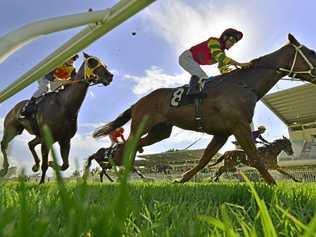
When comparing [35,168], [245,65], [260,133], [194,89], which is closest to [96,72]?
[194,89]

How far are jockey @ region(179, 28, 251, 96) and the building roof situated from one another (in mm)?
31551

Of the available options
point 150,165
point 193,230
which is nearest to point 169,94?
point 193,230

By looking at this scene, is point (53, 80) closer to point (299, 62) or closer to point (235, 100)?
point (235, 100)

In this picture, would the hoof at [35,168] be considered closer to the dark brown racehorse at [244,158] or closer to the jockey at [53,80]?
the jockey at [53,80]

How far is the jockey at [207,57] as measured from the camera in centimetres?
688

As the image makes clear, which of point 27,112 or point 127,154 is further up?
point 27,112

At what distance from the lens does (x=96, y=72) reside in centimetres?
820

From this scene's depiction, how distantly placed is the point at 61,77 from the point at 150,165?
2580 cm

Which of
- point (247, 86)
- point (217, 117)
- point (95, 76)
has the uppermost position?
point (95, 76)

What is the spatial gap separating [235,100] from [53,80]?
15.7ft

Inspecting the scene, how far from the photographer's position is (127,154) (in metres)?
0.47

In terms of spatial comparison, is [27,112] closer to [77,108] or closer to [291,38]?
[77,108]

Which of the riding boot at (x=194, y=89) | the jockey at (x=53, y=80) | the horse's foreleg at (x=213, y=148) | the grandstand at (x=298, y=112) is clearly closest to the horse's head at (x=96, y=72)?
the jockey at (x=53, y=80)

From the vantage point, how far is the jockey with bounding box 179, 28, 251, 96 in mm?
6883
